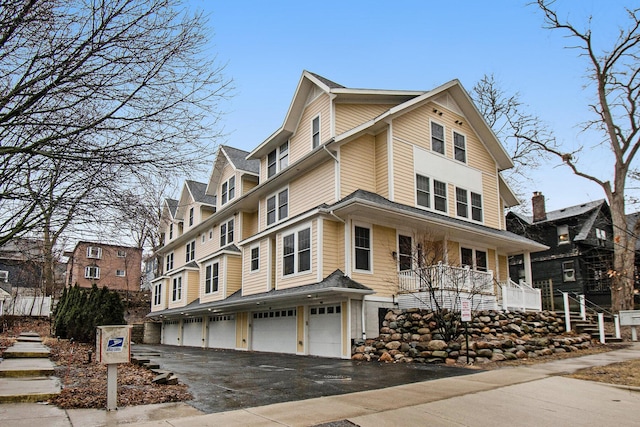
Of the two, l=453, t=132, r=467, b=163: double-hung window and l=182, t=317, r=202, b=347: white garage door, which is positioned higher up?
l=453, t=132, r=467, b=163: double-hung window

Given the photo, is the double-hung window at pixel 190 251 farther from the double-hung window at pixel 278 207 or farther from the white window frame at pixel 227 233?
the double-hung window at pixel 278 207

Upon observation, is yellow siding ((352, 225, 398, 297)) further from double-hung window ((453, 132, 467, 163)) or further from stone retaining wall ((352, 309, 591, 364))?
double-hung window ((453, 132, 467, 163))

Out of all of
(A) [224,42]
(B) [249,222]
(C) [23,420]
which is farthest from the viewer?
(B) [249,222]

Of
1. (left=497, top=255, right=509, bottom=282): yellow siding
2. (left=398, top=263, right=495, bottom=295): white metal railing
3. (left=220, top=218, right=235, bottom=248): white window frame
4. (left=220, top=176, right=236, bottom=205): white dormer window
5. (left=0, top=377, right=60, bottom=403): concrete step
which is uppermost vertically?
(left=220, top=176, right=236, bottom=205): white dormer window

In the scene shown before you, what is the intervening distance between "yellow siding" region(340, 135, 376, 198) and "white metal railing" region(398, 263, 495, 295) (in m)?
3.54

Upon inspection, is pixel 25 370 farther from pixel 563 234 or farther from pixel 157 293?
pixel 563 234

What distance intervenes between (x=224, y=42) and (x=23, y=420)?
18.9ft

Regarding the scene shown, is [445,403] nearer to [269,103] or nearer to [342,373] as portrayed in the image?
[342,373]

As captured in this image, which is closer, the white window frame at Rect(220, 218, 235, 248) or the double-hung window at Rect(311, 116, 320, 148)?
the double-hung window at Rect(311, 116, 320, 148)

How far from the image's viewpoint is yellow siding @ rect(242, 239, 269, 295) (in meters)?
19.8

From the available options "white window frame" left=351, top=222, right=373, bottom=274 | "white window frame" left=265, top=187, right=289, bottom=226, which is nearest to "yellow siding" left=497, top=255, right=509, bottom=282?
"white window frame" left=351, top=222, right=373, bottom=274

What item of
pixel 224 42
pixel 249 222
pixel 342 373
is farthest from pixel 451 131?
pixel 224 42

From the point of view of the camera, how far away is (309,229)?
16906 millimetres

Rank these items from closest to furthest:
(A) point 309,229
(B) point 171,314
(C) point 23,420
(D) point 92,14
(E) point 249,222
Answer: (C) point 23,420, (D) point 92,14, (A) point 309,229, (E) point 249,222, (B) point 171,314
